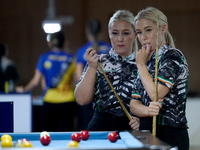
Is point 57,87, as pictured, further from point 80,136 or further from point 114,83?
point 80,136

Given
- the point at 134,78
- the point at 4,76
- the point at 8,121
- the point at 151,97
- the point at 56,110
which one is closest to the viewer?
the point at 151,97

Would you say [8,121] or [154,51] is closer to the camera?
[154,51]

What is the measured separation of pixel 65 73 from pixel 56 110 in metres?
0.46

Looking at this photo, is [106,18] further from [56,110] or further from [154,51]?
[154,51]

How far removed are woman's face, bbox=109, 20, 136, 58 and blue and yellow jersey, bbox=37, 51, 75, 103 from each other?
157 centimetres

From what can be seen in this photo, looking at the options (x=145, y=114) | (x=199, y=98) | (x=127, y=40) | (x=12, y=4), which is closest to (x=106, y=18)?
(x=12, y=4)

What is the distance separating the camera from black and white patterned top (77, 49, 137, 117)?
227 cm

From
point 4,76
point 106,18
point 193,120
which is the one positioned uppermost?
point 106,18

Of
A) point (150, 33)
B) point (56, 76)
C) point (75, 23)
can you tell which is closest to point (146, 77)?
point (150, 33)

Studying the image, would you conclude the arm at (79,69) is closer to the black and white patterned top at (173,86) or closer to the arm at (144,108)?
the arm at (144,108)

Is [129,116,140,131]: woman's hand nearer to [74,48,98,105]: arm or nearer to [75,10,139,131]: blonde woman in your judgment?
[75,10,139,131]: blonde woman

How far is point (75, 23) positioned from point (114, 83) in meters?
5.41

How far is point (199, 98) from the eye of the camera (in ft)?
14.8

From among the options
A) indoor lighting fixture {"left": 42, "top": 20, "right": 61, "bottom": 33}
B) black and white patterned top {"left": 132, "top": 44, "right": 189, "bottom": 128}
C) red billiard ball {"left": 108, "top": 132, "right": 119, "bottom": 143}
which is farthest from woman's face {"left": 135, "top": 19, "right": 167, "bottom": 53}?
indoor lighting fixture {"left": 42, "top": 20, "right": 61, "bottom": 33}
